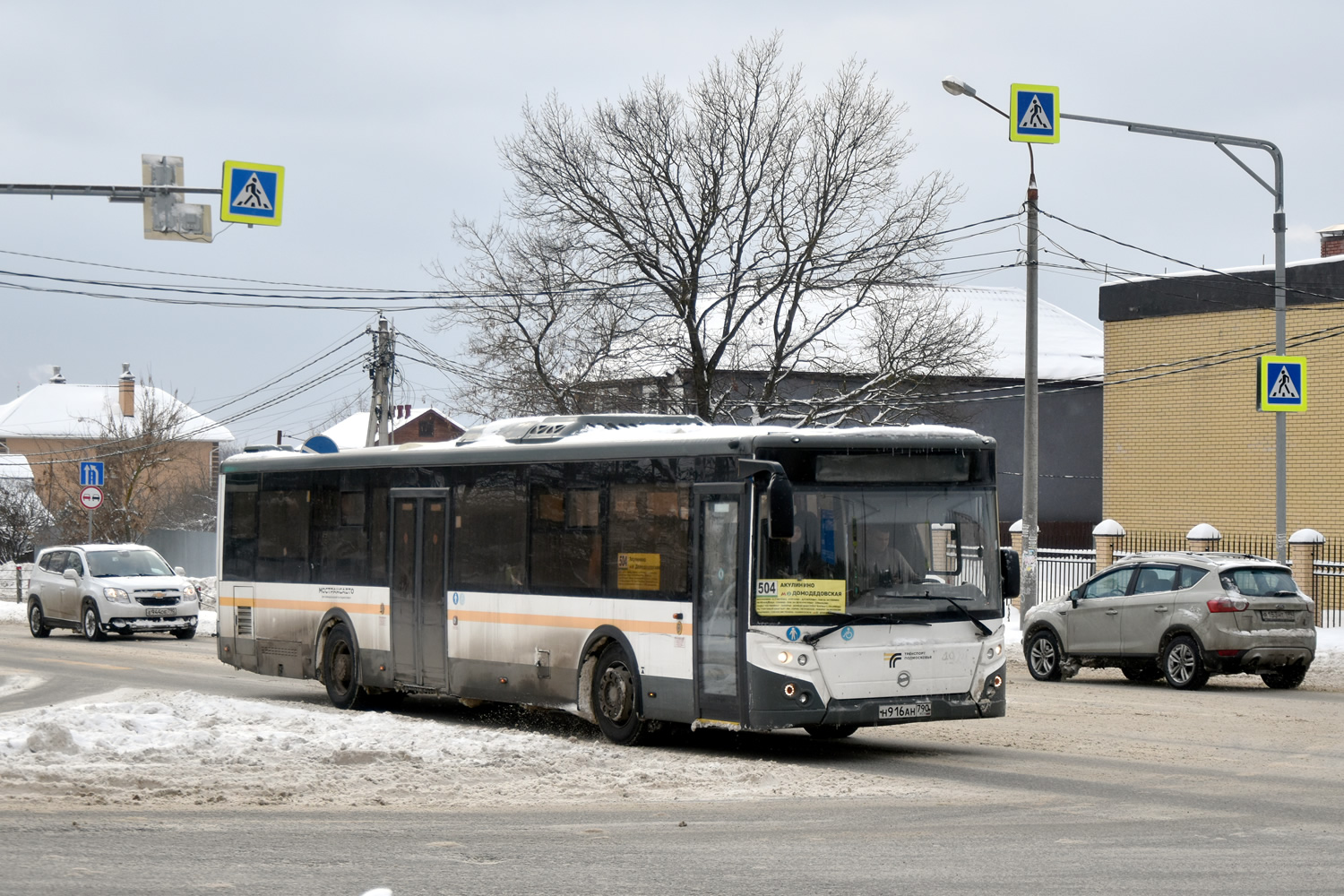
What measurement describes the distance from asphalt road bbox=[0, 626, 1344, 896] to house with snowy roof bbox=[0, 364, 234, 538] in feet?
119

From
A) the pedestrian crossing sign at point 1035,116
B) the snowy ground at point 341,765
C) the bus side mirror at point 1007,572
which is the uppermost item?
the pedestrian crossing sign at point 1035,116

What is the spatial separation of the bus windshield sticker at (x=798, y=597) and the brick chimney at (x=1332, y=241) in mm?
30329

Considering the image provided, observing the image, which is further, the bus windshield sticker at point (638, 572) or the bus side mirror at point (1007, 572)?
the bus side mirror at point (1007, 572)

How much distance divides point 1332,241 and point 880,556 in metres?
30.3

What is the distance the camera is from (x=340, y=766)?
467 inches

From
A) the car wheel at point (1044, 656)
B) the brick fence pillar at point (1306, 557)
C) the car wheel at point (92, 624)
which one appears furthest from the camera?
the car wheel at point (92, 624)

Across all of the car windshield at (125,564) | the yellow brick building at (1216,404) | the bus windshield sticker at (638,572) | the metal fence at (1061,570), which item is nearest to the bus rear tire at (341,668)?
the bus windshield sticker at (638,572)

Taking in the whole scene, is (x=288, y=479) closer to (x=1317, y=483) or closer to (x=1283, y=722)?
(x=1283, y=722)

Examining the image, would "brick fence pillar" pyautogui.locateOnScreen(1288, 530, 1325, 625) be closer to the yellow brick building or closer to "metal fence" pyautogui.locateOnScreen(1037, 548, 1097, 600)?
"metal fence" pyautogui.locateOnScreen(1037, 548, 1097, 600)

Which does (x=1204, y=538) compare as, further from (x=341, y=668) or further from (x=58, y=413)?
(x=58, y=413)

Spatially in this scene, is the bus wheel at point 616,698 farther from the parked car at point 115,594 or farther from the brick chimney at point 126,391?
the brick chimney at point 126,391

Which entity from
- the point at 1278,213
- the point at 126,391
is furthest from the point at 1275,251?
the point at 126,391

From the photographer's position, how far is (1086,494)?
163 feet

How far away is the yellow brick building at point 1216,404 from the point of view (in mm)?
→ 35125
